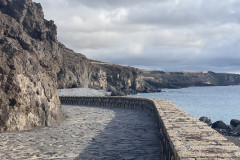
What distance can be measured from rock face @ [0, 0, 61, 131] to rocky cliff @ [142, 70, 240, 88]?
411ft

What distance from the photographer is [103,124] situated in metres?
12.5

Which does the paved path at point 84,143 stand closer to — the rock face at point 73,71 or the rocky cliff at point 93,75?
the rocky cliff at point 93,75

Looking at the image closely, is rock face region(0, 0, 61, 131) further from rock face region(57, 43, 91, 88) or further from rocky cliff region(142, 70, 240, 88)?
rocky cliff region(142, 70, 240, 88)

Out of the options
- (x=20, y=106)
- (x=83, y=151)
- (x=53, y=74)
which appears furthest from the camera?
(x=53, y=74)

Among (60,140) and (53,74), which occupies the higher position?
(53,74)

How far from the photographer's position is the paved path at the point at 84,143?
24.1 ft

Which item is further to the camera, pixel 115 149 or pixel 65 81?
pixel 65 81

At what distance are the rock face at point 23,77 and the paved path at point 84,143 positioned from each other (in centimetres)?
80

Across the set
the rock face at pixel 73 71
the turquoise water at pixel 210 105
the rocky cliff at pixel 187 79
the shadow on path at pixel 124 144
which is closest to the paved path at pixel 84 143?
the shadow on path at pixel 124 144

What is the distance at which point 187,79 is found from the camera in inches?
6521

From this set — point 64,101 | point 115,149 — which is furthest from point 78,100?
point 115,149

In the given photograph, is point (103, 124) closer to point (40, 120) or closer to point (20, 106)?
point (40, 120)

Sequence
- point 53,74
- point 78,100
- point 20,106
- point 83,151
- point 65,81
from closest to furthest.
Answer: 1. point 83,151
2. point 20,106
3. point 53,74
4. point 78,100
5. point 65,81

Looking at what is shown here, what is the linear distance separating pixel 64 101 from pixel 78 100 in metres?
1.76
